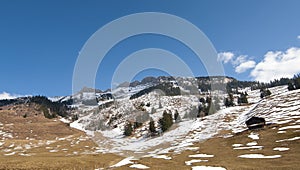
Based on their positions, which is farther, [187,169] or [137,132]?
[137,132]

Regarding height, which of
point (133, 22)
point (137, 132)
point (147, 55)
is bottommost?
point (137, 132)

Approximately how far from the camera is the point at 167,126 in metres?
119

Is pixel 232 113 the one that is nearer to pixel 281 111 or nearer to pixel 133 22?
pixel 281 111

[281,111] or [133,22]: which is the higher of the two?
[133,22]

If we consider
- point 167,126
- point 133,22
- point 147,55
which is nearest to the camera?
Result: point 133,22

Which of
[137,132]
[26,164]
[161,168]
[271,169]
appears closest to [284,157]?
[271,169]

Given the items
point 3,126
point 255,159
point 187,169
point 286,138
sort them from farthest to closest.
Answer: point 3,126 → point 286,138 → point 255,159 → point 187,169

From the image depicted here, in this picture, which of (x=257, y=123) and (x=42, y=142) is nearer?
(x=257, y=123)

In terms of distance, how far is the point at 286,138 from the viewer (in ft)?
169

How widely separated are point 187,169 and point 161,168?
5.01 metres

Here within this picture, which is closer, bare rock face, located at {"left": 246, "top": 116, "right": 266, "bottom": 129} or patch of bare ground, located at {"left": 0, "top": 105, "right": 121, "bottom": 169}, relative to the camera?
bare rock face, located at {"left": 246, "top": 116, "right": 266, "bottom": 129}

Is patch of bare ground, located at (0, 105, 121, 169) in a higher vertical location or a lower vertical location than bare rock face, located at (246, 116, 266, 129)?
lower

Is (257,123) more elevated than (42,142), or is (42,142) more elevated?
(257,123)

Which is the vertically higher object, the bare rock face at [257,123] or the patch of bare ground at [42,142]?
the bare rock face at [257,123]
